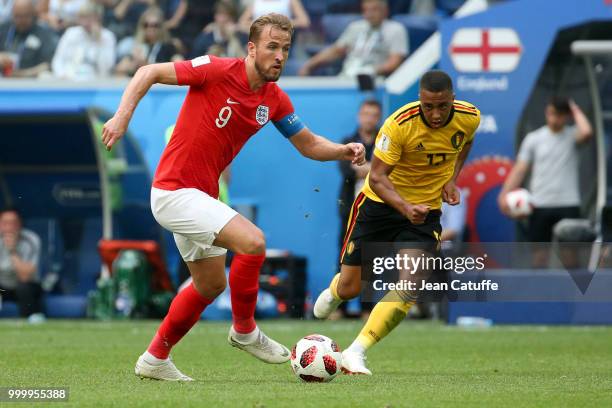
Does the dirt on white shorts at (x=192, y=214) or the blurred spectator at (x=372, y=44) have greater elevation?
the blurred spectator at (x=372, y=44)

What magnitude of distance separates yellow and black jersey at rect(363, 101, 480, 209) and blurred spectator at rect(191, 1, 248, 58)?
7.52 metres

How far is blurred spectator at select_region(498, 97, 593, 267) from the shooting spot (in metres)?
15.3

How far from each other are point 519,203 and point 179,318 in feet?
24.6

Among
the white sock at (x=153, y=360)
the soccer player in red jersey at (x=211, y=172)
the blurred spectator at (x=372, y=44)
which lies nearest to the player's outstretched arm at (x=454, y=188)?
the soccer player in red jersey at (x=211, y=172)

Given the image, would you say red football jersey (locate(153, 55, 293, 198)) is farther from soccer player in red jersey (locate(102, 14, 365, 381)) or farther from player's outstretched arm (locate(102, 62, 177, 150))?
player's outstretched arm (locate(102, 62, 177, 150))

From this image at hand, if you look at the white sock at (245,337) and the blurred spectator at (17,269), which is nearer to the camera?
the white sock at (245,337)

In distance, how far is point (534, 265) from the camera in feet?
48.9

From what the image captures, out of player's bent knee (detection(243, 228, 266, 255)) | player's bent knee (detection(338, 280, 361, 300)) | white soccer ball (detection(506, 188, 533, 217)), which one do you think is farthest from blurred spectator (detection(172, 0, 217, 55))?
player's bent knee (detection(243, 228, 266, 255))

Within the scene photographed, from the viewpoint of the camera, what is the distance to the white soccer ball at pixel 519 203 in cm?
1512

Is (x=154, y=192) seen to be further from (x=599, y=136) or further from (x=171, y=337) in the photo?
(x=599, y=136)

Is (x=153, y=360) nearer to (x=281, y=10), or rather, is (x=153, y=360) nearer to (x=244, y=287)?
(x=244, y=287)

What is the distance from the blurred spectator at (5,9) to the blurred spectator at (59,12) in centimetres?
43

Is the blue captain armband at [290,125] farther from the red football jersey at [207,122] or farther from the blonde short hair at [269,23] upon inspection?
the blonde short hair at [269,23]

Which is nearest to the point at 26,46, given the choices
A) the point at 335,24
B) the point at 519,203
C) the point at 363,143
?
the point at 335,24
